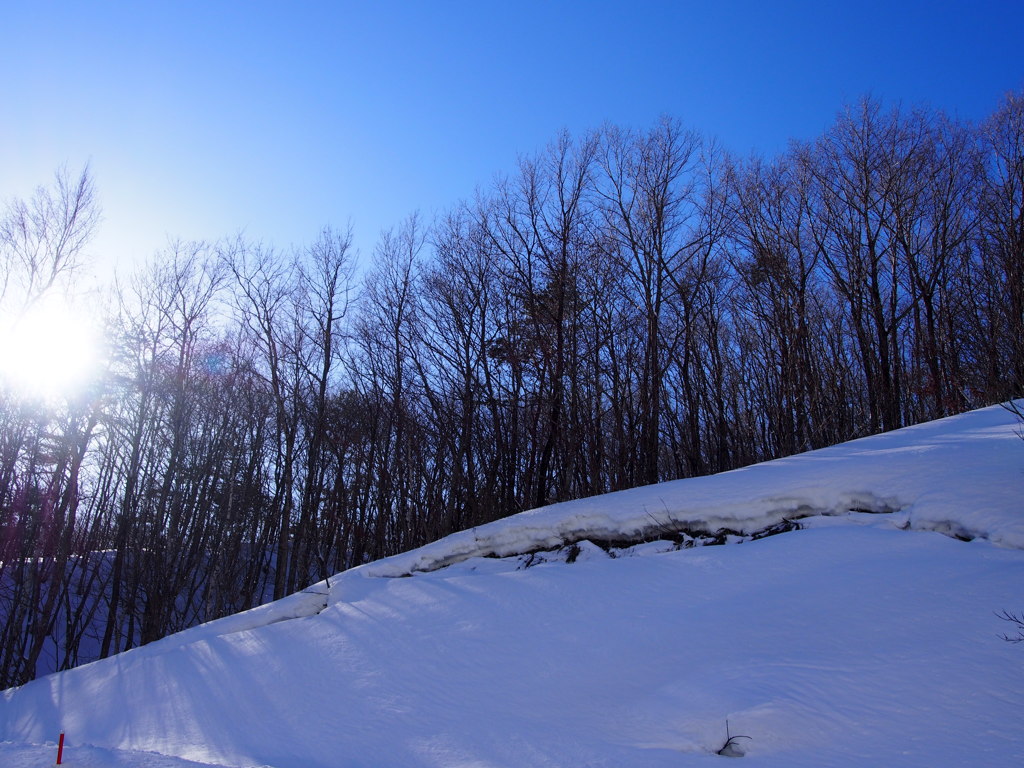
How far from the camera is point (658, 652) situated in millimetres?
5125

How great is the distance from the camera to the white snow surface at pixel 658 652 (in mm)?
3701

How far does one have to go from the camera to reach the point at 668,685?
177 inches

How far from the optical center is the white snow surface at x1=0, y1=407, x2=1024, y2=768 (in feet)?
12.1

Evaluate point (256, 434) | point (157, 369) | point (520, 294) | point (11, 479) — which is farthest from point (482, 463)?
point (11, 479)

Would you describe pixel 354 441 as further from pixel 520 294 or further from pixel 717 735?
pixel 717 735

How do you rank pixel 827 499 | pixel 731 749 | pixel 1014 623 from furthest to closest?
pixel 827 499
pixel 1014 623
pixel 731 749

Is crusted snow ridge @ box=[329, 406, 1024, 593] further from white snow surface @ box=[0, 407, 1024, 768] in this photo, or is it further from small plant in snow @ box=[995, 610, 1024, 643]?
small plant in snow @ box=[995, 610, 1024, 643]

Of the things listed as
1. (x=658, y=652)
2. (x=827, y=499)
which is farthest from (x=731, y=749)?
(x=827, y=499)

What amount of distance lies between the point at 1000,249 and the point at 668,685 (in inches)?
639

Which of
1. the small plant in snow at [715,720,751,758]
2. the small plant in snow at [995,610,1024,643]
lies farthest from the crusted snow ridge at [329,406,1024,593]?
the small plant in snow at [715,720,751,758]

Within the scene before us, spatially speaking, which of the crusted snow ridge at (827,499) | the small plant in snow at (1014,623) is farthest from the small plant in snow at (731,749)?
the crusted snow ridge at (827,499)

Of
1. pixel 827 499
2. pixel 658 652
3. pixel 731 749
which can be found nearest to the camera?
pixel 731 749

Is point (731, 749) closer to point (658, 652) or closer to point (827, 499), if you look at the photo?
point (658, 652)

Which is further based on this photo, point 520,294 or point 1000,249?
point 520,294
